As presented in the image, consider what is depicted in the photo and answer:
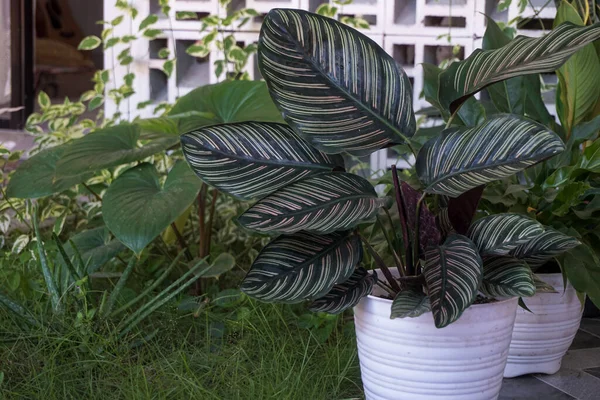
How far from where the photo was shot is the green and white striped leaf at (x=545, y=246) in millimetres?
1229

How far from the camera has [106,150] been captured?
1.70 metres

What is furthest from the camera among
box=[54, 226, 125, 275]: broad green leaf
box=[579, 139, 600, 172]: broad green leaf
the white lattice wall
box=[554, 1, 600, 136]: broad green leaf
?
the white lattice wall

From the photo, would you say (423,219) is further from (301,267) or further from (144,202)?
(144,202)

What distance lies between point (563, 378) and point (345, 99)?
2.80 feet

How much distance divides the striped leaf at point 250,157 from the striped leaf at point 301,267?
0.10m

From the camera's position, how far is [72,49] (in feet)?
13.9

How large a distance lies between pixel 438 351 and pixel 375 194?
0.27 meters

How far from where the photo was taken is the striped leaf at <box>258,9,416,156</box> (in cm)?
111

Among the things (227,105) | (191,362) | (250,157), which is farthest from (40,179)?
(250,157)

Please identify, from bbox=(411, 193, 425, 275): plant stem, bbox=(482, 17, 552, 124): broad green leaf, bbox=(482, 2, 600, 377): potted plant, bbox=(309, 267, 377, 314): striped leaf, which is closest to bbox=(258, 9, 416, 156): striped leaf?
bbox=(411, 193, 425, 275): plant stem

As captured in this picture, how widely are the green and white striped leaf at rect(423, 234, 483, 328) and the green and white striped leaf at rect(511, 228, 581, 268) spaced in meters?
0.13

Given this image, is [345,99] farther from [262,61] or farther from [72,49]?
[72,49]

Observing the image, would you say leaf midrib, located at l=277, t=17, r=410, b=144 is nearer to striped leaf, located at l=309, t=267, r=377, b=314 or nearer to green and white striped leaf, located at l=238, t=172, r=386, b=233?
green and white striped leaf, located at l=238, t=172, r=386, b=233

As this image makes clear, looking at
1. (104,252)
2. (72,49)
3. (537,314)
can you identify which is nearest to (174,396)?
(104,252)
